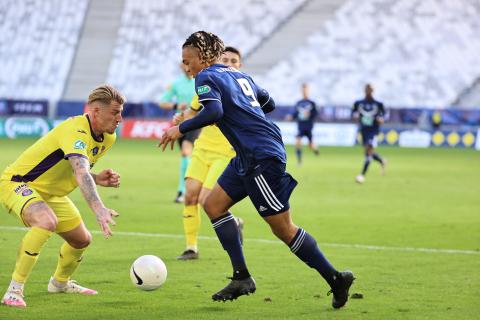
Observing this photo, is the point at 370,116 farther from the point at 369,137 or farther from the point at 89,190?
the point at 89,190

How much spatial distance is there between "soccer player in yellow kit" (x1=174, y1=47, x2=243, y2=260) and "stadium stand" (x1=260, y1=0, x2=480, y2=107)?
34326mm

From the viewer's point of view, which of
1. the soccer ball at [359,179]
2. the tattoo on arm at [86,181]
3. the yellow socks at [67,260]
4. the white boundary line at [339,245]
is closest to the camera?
the tattoo on arm at [86,181]

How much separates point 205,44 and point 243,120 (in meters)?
0.68

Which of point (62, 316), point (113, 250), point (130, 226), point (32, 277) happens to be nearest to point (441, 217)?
point (130, 226)

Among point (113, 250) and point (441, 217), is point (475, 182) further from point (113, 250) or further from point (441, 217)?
point (113, 250)

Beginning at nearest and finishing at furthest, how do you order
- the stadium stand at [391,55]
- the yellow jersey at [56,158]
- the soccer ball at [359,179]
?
the yellow jersey at [56,158]
the soccer ball at [359,179]
the stadium stand at [391,55]

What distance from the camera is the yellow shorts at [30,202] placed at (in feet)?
24.3

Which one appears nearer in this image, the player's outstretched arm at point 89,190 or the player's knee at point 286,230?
the player's outstretched arm at point 89,190

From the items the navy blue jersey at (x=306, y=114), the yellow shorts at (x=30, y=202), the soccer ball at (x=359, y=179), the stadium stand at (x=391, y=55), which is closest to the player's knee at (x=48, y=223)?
the yellow shorts at (x=30, y=202)

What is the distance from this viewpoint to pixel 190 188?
418 inches

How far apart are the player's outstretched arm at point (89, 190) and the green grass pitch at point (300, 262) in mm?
956

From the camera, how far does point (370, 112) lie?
25031 mm

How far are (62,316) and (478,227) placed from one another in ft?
27.3

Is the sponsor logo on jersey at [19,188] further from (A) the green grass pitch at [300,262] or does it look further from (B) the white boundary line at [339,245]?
(B) the white boundary line at [339,245]
